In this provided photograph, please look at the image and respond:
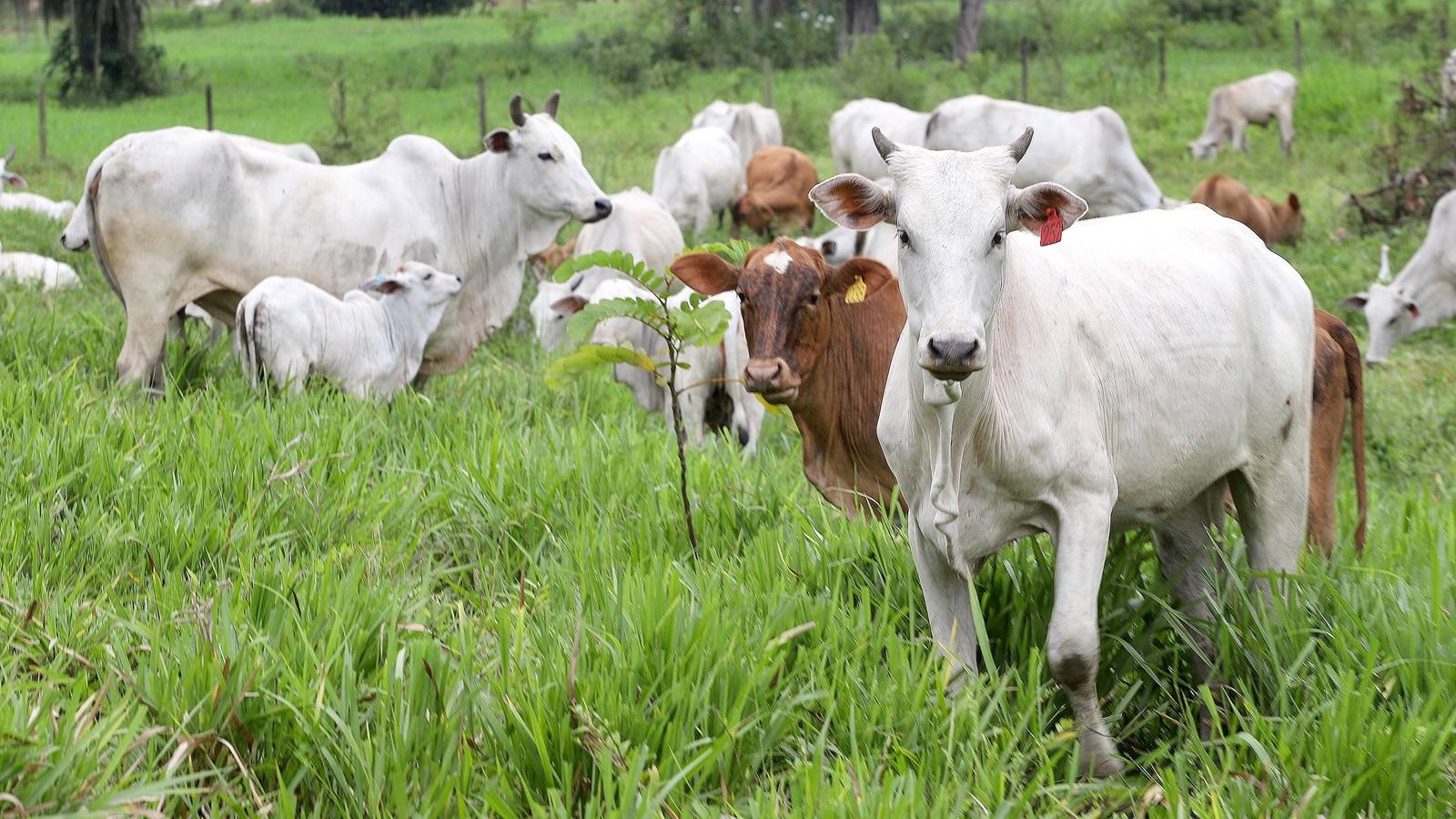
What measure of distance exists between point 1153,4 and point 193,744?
934 inches

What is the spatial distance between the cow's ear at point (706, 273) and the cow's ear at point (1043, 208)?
1.70 metres

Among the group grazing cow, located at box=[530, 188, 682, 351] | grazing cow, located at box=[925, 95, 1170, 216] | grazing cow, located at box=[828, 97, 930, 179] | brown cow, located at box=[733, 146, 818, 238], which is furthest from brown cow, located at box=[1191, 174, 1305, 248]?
grazing cow, located at box=[530, 188, 682, 351]

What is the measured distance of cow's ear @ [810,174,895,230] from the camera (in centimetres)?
Result: 331

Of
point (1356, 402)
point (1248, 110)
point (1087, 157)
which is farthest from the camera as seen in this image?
point (1248, 110)

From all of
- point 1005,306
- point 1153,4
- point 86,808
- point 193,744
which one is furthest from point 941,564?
point 1153,4

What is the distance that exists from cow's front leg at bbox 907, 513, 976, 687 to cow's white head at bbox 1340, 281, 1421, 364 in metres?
7.27

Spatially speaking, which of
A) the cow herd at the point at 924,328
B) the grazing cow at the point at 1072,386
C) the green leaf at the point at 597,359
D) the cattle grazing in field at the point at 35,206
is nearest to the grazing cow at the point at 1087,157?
the cow herd at the point at 924,328

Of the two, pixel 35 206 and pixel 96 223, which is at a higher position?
pixel 96 223

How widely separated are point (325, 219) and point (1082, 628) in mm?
5118

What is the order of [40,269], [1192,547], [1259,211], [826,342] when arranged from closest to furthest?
[1192,547] < [826,342] < [40,269] < [1259,211]

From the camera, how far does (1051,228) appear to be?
3213mm

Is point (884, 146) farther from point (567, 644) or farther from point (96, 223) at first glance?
point (96, 223)

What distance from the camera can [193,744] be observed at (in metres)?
2.71

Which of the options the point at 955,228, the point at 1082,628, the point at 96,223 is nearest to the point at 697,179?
the point at 96,223
